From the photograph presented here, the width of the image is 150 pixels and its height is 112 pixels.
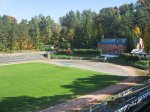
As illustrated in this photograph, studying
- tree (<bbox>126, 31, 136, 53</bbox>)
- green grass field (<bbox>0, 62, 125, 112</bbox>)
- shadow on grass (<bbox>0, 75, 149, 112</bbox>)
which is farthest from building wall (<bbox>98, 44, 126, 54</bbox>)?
shadow on grass (<bbox>0, 75, 149, 112</bbox>)

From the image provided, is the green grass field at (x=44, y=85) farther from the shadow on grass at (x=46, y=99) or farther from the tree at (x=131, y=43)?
the tree at (x=131, y=43)

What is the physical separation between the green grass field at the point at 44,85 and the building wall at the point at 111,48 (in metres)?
30.3

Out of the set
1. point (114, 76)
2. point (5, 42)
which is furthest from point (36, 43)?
point (114, 76)

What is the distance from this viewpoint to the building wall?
85812mm

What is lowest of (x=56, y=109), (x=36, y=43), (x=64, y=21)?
(x=56, y=109)

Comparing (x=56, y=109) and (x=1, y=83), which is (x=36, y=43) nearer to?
(x=1, y=83)

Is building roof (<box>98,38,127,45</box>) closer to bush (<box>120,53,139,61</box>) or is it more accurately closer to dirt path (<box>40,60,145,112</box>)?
bush (<box>120,53,139,61</box>)

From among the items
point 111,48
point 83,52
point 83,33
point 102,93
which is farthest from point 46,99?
point 83,33

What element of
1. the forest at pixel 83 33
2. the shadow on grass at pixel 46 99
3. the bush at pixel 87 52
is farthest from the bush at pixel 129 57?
the shadow on grass at pixel 46 99

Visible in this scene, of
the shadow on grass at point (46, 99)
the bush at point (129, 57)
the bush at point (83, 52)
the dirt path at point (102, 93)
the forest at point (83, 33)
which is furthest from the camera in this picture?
the forest at point (83, 33)

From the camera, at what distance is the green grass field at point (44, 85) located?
32.2 m

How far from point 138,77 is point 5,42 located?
176ft

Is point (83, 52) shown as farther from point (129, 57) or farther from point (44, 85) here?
point (44, 85)

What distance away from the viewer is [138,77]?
164ft
